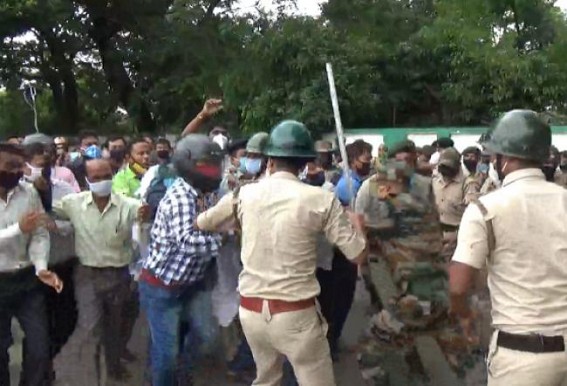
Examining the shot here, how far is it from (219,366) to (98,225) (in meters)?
1.28

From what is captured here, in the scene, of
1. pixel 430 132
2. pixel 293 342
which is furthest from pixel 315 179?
pixel 430 132

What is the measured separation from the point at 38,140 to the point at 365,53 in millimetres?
17603

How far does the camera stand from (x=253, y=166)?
7.66m

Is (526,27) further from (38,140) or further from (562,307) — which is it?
(562,307)

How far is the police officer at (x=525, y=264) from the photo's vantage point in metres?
3.68

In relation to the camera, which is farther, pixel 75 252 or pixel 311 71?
pixel 311 71

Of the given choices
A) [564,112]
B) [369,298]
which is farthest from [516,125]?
[564,112]

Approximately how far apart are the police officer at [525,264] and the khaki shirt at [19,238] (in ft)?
9.20

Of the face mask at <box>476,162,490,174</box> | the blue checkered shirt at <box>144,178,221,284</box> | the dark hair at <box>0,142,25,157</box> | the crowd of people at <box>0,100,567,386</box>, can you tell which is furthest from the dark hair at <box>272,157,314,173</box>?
the face mask at <box>476,162,490,174</box>

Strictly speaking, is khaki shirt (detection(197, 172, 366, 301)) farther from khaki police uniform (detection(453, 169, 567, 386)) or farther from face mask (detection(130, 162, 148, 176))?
face mask (detection(130, 162, 148, 176))

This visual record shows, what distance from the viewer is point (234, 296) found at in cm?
597

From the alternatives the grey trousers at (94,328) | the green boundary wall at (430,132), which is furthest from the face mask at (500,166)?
the green boundary wall at (430,132)

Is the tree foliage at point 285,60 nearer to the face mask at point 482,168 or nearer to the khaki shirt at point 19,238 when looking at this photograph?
the face mask at point 482,168

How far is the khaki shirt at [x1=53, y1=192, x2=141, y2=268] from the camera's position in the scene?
20.4 feet
